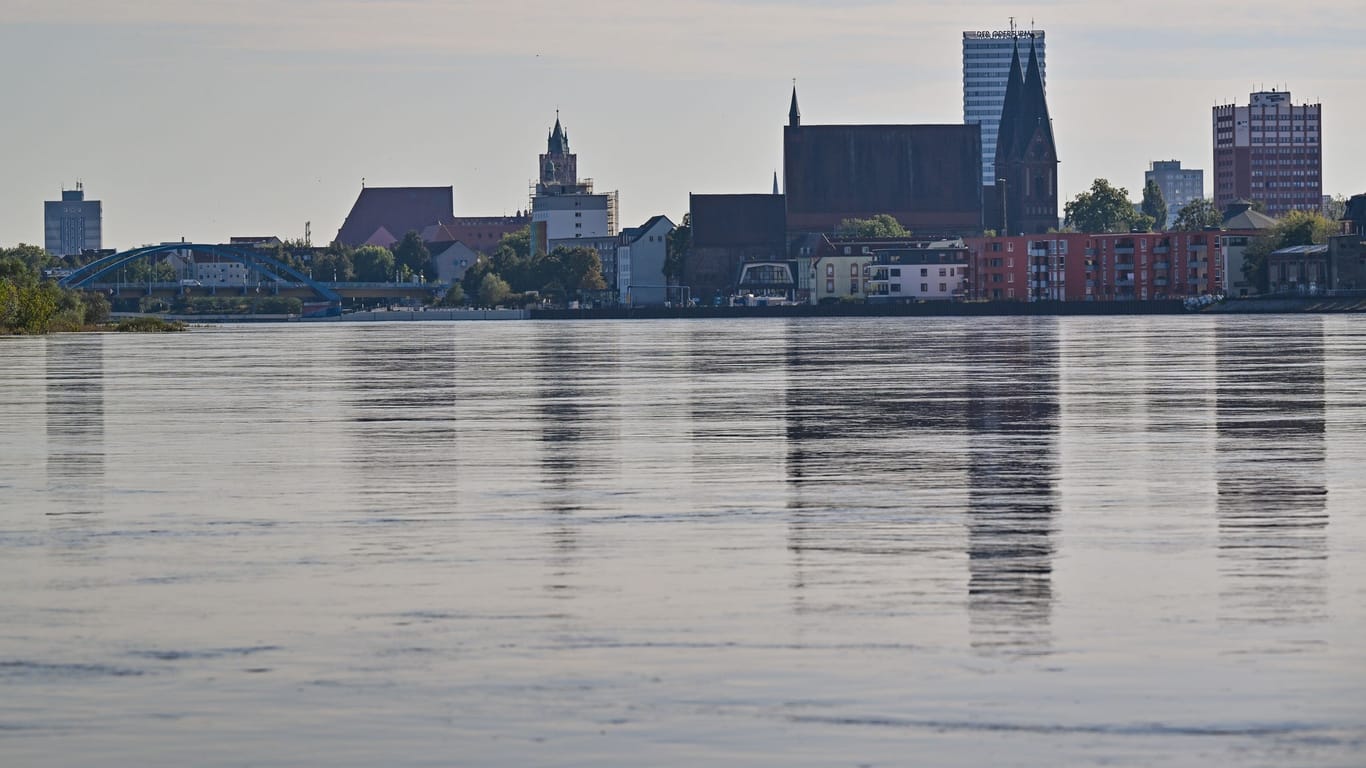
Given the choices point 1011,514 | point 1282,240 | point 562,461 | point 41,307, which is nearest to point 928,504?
point 1011,514

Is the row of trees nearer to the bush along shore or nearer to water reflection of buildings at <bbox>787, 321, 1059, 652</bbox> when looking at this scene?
the bush along shore

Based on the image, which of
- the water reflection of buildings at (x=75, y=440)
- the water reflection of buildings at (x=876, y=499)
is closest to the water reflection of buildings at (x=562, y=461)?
the water reflection of buildings at (x=876, y=499)

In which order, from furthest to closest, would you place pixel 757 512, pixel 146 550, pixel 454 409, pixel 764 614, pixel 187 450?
pixel 454 409
pixel 187 450
pixel 757 512
pixel 146 550
pixel 764 614

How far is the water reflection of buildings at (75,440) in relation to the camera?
19703 millimetres

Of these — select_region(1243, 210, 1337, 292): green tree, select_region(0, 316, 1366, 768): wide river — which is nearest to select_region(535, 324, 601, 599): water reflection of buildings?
select_region(0, 316, 1366, 768): wide river

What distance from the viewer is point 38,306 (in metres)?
118

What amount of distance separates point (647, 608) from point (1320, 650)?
366 centimetres

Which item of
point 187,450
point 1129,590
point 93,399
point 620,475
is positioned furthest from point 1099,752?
point 93,399

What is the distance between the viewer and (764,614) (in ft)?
39.9

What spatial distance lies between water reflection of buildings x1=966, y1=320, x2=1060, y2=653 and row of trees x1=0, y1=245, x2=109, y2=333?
287ft

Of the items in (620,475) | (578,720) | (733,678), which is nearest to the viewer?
(578,720)

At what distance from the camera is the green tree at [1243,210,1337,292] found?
17325 centimetres

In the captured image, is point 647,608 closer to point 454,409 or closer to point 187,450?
point 187,450

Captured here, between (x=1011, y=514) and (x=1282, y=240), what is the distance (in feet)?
543
